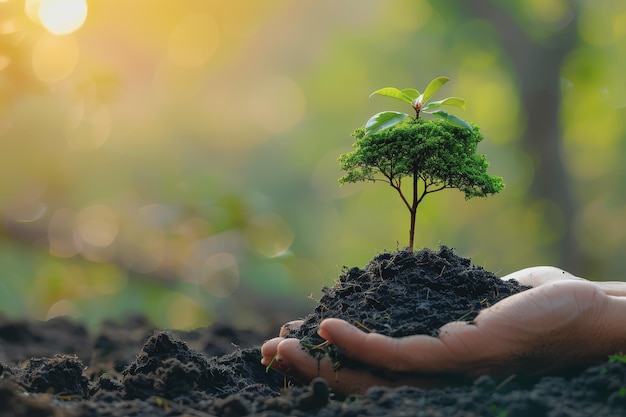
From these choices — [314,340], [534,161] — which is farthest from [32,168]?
[534,161]

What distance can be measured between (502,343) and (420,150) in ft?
3.59

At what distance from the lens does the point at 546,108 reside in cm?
926

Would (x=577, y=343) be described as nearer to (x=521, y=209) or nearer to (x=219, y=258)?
(x=219, y=258)

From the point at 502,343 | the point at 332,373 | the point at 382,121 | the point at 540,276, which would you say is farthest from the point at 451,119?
the point at 332,373

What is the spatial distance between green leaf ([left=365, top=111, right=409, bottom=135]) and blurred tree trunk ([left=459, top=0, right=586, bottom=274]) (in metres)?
6.47

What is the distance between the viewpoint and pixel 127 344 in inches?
216

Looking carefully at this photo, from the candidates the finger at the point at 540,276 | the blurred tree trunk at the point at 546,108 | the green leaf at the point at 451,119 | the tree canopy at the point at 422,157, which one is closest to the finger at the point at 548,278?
the finger at the point at 540,276

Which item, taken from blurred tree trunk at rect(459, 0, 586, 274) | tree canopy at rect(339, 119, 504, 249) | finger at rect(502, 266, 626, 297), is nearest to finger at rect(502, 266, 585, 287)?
finger at rect(502, 266, 626, 297)

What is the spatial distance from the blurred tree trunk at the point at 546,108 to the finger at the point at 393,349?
707 cm

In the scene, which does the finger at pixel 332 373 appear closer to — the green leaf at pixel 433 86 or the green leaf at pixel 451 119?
the green leaf at pixel 451 119

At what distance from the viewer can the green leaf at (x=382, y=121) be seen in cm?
323

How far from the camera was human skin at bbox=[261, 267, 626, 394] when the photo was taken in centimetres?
262

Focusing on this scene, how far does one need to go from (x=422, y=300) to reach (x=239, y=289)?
5.95 meters

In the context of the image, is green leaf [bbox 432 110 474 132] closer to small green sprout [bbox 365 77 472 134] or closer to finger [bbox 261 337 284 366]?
small green sprout [bbox 365 77 472 134]
